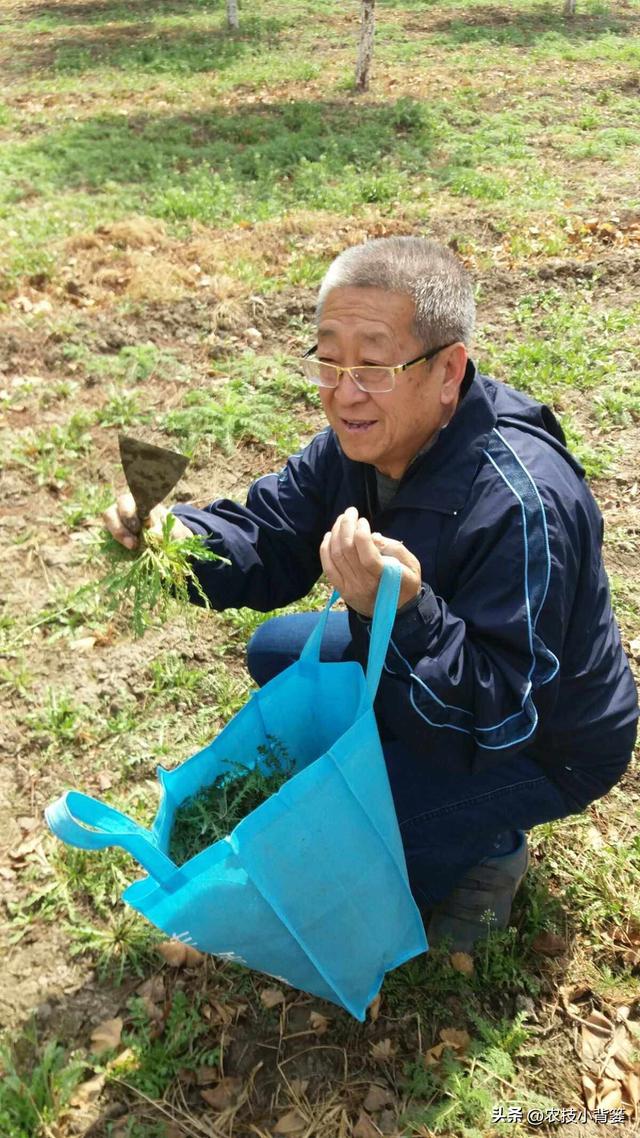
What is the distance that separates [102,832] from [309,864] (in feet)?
1.46

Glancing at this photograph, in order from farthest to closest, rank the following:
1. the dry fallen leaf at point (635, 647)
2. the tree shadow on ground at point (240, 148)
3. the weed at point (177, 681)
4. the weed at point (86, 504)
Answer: the tree shadow on ground at point (240, 148), the weed at point (86, 504), the dry fallen leaf at point (635, 647), the weed at point (177, 681)

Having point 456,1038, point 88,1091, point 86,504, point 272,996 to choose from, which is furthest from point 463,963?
point 86,504

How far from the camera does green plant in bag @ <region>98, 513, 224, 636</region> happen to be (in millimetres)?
2148

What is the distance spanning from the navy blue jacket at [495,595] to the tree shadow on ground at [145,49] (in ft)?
42.4

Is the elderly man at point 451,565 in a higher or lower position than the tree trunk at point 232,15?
lower

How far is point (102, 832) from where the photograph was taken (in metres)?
1.73

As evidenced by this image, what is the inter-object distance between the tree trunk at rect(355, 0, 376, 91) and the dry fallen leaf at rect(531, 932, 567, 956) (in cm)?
1167

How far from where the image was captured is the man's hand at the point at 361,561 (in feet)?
5.54

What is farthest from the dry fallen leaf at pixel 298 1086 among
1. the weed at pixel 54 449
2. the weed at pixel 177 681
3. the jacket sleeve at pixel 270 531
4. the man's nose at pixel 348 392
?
the weed at pixel 54 449

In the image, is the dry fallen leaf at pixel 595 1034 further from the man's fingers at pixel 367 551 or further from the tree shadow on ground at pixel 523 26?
the tree shadow on ground at pixel 523 26

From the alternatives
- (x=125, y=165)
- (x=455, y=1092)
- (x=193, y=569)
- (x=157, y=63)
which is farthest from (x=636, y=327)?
(x=157, y=63)

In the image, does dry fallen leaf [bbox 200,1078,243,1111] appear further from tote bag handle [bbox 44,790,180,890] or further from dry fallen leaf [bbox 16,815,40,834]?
dry fallen leaf [bbox 16,815,40,834]

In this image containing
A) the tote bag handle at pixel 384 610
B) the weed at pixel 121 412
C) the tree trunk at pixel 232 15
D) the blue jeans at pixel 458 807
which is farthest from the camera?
the tree trunk at pixel 232 15

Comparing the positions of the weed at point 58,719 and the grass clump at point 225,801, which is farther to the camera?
the weed at point 58,719
